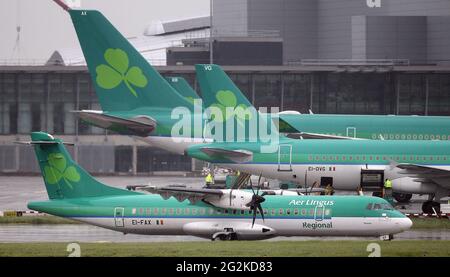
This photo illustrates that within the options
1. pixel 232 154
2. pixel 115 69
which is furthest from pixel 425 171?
pixel 115 69

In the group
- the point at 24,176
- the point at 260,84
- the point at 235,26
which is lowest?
the point at 24,176

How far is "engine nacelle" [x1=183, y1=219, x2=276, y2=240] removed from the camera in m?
41.9

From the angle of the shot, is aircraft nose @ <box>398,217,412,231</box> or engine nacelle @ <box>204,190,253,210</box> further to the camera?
engine nacelle @ <box>204,190,253,210</box>

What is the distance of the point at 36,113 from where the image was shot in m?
110

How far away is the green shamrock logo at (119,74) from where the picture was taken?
197 feet


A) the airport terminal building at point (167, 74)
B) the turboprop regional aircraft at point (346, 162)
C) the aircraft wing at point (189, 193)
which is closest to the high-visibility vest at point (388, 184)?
the turboprop regional aircraft at point (346, 162)

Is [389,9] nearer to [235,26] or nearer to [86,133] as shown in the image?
[235,26]

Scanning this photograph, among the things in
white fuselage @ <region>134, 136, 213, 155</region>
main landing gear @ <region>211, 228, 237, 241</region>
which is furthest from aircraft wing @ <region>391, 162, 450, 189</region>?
main landing gear @ <region>211, 228, 237, 241</region>

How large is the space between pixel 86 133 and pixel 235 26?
49.0m

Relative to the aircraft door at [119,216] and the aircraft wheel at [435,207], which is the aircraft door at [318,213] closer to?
the aircraft door at [119,216]

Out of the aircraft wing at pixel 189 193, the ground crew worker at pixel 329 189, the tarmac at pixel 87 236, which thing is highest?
the aircraft wing at pixel 189 193

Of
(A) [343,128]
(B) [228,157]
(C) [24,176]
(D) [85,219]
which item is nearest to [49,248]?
(D) [85,219]

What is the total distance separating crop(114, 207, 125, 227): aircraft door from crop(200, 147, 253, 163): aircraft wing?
49.9 ft

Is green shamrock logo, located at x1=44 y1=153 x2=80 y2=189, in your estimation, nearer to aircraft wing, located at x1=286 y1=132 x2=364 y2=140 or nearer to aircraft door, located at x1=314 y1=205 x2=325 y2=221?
aircraft door, located at x1=314 y1=205 x2=325 y2=221
